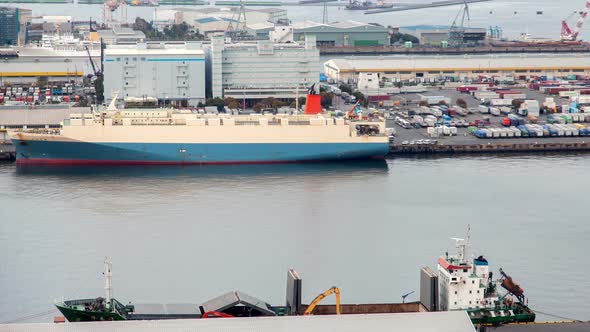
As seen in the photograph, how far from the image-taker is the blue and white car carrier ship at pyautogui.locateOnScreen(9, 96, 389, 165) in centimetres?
1149

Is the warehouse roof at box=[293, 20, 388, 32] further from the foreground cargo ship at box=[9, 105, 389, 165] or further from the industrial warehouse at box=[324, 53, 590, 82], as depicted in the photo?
the foreground cargo ship at box=[9, 105, 389, 165]

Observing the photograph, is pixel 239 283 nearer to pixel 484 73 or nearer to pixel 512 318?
pixel 512 318

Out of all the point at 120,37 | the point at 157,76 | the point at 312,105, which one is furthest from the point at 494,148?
the point at 120,37

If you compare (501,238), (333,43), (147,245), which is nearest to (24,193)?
(147,245)

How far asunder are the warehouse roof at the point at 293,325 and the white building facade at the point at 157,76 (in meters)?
9.85

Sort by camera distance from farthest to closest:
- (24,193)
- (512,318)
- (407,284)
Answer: (24,193) → (407,284) → (512,318)

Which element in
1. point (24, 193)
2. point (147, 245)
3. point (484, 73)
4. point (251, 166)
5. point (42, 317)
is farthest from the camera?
point (484, 73)

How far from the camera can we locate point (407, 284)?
686 centimetres

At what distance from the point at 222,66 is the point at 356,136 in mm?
4044

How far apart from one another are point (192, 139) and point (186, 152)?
137 millimetres

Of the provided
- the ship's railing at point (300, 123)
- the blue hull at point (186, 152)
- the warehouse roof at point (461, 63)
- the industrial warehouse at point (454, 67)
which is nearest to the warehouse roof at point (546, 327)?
the blue hull at point (186, 152)

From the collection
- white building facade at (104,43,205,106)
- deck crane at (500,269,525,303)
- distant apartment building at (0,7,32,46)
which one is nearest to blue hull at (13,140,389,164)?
white building facade at (104,43,205,106)

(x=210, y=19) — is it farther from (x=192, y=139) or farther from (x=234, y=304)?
(x=234, y=304)

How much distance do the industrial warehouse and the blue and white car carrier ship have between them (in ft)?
19.3
